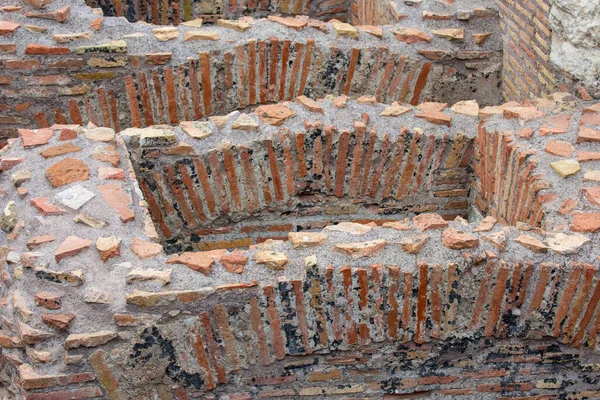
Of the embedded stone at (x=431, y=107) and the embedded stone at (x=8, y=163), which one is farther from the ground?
the embedded stone at (x=431, y=107)

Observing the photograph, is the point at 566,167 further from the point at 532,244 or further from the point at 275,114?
the point at 275,114

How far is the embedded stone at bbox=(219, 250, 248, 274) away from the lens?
2.90 m

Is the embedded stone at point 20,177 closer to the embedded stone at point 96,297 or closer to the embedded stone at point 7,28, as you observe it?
the embedded stone at point 96,297

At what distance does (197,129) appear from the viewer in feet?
12.3

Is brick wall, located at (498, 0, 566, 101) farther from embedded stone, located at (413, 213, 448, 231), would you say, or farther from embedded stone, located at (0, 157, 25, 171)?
embedded stone, located at (0, 157, 25, 171)

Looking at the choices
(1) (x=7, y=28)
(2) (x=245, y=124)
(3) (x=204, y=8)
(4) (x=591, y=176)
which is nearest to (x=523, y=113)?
(4) (x=591, y=176)

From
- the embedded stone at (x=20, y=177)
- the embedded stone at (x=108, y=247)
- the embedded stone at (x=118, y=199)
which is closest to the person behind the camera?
the embedded stone at (x=108, y=247)

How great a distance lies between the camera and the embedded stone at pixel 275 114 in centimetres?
380

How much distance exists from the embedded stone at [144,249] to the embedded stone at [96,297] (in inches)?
9.2

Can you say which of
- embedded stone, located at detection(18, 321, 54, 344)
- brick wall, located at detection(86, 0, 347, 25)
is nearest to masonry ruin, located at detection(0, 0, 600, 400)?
embedded stone, located at detection(18, 321, 54, 344)

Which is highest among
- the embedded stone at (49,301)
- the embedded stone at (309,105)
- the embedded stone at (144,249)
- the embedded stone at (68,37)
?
the embedded stone at (68,37)

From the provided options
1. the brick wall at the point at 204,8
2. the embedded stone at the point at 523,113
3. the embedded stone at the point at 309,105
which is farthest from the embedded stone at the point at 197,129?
the brick wall at the point at 204,8

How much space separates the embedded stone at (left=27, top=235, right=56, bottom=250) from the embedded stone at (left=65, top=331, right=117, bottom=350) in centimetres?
47

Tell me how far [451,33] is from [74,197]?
103 inches
